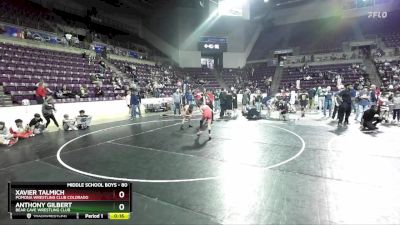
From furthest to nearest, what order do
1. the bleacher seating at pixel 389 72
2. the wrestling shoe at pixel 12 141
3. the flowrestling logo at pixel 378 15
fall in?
1. the flowrestling logo at pixel 378 15
2. the bleacher seating at pixel 389 72
3. the wrestling shoe at pixel 12 141

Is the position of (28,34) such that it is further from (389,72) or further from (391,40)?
(391,40)

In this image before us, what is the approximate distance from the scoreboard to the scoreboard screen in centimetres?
3666

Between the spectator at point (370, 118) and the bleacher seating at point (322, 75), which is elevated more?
the bleacher seating at point (322, 75)

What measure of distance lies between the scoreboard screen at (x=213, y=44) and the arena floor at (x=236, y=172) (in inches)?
1149

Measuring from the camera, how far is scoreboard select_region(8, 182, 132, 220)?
345 cm

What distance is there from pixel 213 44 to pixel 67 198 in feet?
123

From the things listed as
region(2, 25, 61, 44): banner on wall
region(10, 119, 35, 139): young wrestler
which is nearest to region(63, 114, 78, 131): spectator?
region(10, 119, 35, 139): young wrestler

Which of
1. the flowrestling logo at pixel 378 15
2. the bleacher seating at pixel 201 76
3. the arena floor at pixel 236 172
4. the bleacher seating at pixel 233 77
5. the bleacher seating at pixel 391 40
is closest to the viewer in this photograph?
the arena floor at pixel 236 172

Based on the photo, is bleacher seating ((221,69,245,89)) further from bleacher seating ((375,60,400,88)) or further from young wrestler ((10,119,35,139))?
young wrestler ((10,119,35,139))

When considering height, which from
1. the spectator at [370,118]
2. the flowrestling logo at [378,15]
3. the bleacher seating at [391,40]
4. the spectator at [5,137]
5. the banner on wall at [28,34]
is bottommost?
the spectator at [5,137]

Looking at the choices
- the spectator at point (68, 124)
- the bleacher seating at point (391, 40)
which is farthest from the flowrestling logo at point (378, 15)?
the spectator at point (68, 124)

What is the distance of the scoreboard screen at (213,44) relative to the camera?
3875 centimetres

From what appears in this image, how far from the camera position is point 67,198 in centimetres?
347

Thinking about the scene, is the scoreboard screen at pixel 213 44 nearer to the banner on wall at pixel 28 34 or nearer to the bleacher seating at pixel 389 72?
the bleacher seating at pixel 389 72
